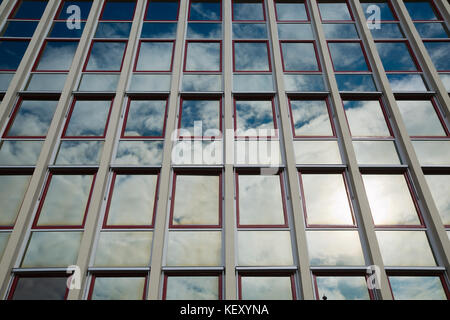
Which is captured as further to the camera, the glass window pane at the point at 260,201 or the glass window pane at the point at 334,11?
the glass window pane at the point at 334,11

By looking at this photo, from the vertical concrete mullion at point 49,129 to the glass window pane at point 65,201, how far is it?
282 mm

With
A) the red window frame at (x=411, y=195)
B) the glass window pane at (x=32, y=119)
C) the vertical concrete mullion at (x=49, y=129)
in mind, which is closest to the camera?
the vertical concrete mullion at (x=49, y=129)

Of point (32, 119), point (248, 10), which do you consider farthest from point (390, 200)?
point (32, 119)

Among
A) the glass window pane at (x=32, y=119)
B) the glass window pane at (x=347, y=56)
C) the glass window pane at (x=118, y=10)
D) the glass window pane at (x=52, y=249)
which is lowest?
the glass window pane at (x=52, y=249)

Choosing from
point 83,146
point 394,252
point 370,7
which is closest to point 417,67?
point 370,7

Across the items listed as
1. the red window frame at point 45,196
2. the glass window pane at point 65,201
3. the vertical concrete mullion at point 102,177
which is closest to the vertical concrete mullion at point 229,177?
the vertical concrete mullion at point 102,177

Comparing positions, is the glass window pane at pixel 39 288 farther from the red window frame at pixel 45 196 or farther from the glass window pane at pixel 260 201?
the glass window pane at pixel 260 201

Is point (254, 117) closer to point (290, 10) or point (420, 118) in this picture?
point (420, 118)

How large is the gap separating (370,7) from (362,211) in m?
9.23

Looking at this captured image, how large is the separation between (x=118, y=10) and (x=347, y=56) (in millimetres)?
8642

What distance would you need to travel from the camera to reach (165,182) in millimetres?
8656

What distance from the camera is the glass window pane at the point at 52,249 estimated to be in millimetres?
7852

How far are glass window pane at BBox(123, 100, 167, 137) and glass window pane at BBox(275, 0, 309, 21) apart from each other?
19.8ft
